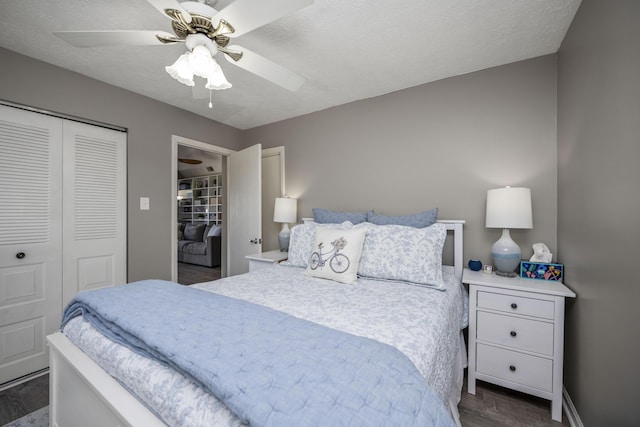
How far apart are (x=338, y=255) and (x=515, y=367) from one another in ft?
4.37

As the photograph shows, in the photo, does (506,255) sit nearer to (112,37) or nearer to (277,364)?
(277,364)

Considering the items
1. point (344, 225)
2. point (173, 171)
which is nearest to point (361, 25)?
point (344, 225)

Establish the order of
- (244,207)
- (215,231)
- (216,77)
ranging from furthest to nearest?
(215,231) → (244,207) → (216,77)

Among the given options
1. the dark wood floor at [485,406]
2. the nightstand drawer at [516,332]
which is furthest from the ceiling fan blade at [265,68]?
the dark wood floor at [485,406]

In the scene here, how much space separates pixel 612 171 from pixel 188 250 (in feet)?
21.7

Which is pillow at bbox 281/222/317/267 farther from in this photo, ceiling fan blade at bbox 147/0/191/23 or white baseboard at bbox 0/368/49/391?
white baseboard at bbox 0/368/49/391

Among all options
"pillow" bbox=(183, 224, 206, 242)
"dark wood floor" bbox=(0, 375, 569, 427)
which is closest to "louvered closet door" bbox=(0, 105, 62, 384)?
"dark wood floor" bbox=(0, 375, 569, 427)

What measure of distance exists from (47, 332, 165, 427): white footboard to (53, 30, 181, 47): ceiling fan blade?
149 cm

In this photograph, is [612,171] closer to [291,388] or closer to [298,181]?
[291,388]

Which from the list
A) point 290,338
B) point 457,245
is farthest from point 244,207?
point 290,338

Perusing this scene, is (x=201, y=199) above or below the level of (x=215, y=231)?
above

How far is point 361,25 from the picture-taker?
1.71 meters

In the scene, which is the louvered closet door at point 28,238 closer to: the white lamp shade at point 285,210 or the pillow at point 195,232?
the white lamp shade at point 285,210

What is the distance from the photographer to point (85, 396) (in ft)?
3.56
